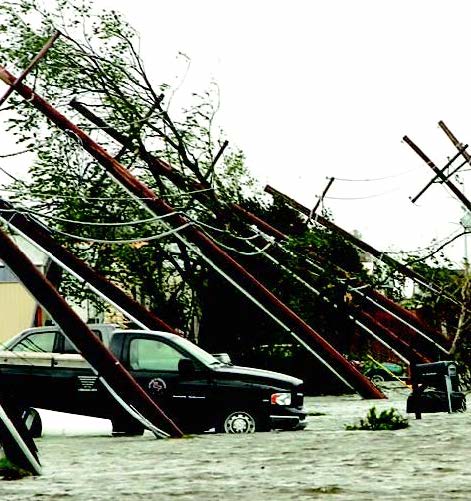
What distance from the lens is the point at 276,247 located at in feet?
117

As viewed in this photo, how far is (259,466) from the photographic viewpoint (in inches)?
496

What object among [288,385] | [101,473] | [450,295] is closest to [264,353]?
[450,295]

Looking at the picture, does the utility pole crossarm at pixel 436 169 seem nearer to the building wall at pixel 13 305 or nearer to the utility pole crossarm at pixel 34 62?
the utility pole crossarm at pixel 34 62

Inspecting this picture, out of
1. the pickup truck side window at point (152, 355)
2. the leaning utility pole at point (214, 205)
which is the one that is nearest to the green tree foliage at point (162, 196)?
the leaning utility pole at point (214, 205)

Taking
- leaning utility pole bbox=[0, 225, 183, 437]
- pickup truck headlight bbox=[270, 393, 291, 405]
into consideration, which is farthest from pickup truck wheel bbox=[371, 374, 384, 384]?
leaning utility pole bbox=[0, 225, 183, 437]

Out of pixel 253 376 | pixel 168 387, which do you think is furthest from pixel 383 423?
pixel 168 387

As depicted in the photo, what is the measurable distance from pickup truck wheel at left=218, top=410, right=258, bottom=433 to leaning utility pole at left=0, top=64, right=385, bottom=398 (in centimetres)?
973

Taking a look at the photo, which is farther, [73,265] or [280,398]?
[73,265]

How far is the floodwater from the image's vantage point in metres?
10.0

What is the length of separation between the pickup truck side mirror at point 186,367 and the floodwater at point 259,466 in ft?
3.91

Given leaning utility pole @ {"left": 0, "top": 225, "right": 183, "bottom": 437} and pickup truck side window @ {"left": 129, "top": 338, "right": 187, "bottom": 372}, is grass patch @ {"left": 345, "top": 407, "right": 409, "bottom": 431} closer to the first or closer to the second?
pickup truck side window @ {"left": 129, "top": 338, "right": 187, "bottom": 372}

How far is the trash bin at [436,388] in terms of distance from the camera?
22.9 m

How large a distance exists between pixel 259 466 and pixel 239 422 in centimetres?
654

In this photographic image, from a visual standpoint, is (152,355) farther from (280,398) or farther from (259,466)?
(259,466)
